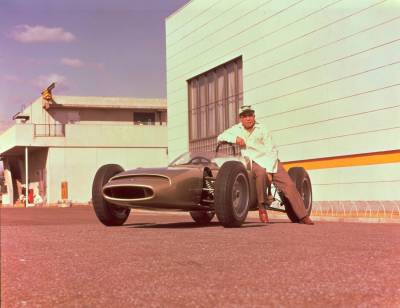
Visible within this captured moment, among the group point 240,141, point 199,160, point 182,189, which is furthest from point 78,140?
point 182,189

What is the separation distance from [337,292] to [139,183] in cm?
465

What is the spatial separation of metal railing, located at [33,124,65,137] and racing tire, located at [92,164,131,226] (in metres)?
32.6

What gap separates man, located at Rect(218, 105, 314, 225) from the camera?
8.14 metres

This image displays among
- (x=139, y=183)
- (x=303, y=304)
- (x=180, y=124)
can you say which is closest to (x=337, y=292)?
(x=303, y=304)

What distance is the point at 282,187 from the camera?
8375 mm

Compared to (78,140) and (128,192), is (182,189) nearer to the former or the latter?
(128,192)

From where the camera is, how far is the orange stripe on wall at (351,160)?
50.2 ft

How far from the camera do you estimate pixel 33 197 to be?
40312 mm

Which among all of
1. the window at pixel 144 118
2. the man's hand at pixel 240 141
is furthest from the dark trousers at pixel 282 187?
the window at pixel 144 118

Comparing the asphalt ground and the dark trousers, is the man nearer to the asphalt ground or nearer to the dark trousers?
the dark trousers

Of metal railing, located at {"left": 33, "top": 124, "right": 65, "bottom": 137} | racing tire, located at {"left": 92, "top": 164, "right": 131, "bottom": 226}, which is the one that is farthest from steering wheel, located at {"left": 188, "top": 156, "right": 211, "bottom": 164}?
metal railing, located at {"left": 33, "top": 124, "right": 65, "bottom": 137}

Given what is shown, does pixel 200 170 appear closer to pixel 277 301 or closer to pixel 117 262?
pixel 117 262

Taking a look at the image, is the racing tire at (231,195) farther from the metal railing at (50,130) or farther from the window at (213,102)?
the metal railing at (50,130)

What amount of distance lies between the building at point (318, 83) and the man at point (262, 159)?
24.8 ft
